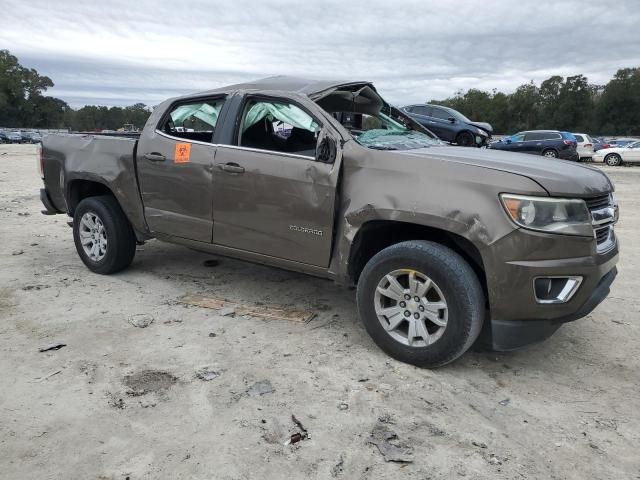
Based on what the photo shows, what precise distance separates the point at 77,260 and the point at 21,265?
1.78ft

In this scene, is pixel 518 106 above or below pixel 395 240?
above

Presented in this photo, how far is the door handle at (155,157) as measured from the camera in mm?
4520

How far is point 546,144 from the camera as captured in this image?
71.4 feet

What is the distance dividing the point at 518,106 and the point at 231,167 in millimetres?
85782

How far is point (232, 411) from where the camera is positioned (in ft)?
9.53

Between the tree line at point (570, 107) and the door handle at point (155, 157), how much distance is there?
7765 centimetres

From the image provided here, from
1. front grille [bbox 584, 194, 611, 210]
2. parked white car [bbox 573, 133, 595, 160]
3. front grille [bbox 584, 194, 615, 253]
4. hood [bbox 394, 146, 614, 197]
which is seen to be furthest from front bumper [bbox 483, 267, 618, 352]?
parked white car [bbox 573, 133, 595, 160]

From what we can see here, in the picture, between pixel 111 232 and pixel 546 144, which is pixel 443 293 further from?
pixel 546 144

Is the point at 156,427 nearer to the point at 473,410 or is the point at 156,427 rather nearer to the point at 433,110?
the point at 473,410

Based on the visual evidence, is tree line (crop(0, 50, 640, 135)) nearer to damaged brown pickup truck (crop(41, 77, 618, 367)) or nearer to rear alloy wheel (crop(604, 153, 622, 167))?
rear alloy wheel (crop(604, 153, 622, 167))

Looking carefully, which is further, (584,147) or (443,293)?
(584,147)

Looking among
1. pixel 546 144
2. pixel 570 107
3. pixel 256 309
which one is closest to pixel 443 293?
pixel 256 309

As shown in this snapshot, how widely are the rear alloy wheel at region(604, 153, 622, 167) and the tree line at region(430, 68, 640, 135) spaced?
2060 inches

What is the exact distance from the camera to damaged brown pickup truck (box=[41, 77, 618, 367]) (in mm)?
3061
